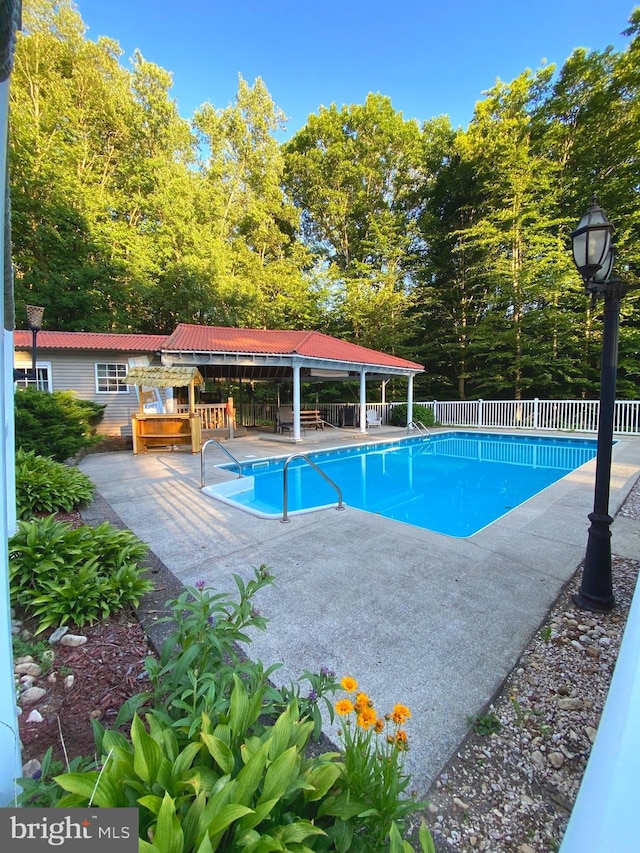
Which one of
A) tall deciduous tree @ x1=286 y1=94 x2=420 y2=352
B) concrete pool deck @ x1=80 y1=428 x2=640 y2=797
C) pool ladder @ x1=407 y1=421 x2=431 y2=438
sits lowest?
concrete pool deck @ x1=80 y1=428 x2=640 y2=797

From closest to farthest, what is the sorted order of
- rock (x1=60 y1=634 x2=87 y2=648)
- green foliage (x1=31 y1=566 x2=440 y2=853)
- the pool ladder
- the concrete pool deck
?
1. green foliage (x1=31 y1=566 x2=440 y2=853)
2. the concrete pool deck
3. rock (x1=60 y1=634 x2=87 y2=648)
4. the pool ladder

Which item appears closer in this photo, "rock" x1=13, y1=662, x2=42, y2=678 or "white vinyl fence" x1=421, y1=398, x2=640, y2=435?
"rock" x1=13, y1=662, x2=42, y2=678

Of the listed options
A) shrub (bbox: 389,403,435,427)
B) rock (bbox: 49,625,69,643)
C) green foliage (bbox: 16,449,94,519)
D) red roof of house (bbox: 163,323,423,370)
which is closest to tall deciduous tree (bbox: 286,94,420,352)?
shrub (bbox: 389,403,435,427)

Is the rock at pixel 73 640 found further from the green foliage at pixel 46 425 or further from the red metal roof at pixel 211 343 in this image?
the red metal roof at pixel 211 343

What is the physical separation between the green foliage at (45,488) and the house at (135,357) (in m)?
5.86

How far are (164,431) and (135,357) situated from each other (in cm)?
424

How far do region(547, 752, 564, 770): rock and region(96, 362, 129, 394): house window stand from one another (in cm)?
1375

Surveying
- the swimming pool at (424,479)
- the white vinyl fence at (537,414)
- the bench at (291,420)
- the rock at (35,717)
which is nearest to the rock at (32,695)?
the rock at (35,717)

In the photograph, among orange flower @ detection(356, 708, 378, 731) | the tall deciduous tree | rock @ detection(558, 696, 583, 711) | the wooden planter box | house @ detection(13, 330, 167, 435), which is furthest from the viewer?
the tall deciduous tree

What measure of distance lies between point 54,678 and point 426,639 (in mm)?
2155

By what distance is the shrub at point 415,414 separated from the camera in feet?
54.6

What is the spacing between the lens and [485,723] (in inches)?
71.1

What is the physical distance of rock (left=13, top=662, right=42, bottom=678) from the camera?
1.99 meters

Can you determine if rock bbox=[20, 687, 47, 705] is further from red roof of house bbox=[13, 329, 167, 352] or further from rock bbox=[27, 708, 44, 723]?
red roof of house bbox=[13, 329, 167, 352]
